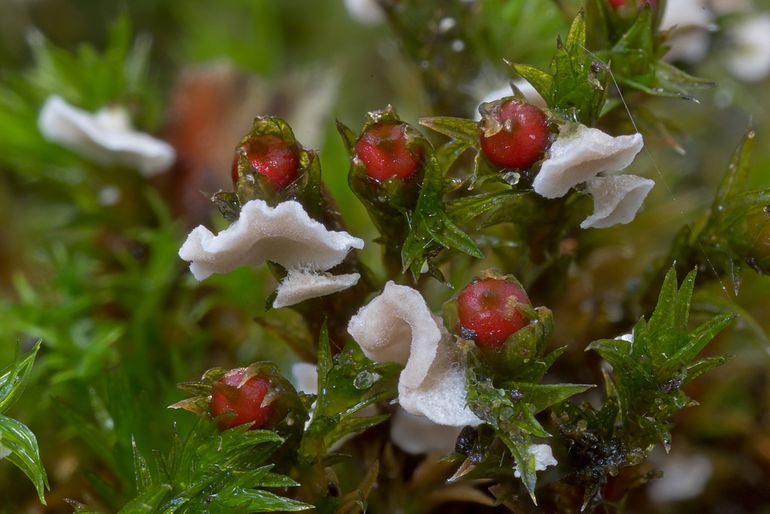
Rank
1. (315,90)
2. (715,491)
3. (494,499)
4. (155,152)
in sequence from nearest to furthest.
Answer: (494,499)
(715,491)
(155,152)
(315,90)

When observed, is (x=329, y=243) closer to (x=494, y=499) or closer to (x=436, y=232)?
(x=436, y=232)

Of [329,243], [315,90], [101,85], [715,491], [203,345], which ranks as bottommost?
[715,491]

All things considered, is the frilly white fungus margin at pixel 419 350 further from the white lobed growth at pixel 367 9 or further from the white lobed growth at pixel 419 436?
the white lobed growth at pixel 367 9

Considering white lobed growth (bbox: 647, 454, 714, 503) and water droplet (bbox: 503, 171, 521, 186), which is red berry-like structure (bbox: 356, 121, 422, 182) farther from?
white lobed growth (bbox: 647, 454, 714, 503)

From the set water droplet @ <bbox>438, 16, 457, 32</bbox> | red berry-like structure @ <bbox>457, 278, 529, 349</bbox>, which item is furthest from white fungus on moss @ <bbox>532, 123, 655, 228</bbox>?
water droplet @ <bbox>438, 16, 457, 32</bbox>

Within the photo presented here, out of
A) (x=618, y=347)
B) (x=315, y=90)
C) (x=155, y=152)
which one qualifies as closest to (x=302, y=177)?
(x=618, y=347)

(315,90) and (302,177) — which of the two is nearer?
(302,177)

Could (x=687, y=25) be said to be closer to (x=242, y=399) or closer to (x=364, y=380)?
(x=364, y=380)
